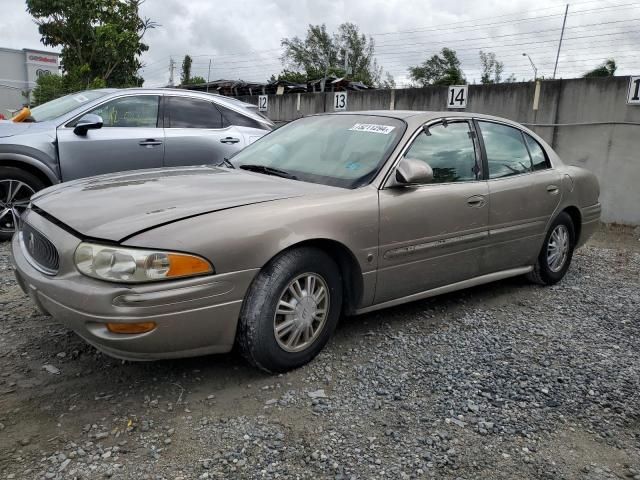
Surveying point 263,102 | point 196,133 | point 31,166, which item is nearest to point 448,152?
point 196,133

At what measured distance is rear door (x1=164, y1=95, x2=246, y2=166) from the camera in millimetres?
6383

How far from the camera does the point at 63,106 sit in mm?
6109

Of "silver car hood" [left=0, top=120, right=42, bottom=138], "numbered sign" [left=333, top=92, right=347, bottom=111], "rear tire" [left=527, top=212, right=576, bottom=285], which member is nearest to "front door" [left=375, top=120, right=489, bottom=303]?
"rear tire" [left=527, top=212, right=576, bottom=285]

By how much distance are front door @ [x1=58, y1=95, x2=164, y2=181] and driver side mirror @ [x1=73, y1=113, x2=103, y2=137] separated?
0.39ft

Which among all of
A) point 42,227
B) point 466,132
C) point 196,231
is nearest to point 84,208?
point 42,227

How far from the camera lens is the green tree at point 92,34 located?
18.3m

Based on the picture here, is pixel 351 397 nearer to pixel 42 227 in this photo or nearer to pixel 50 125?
pixel 42 227

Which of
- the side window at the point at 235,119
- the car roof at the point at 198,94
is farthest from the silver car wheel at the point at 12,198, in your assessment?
the side window at the point at 235,119

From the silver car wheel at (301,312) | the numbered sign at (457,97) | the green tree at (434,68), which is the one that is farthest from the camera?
the green tree at (434,68)

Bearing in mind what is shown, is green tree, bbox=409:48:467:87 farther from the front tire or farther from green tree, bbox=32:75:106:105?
the front tire

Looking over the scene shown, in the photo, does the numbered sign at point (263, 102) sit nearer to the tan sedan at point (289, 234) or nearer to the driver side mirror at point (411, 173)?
the tan sedan at point (289, 234)

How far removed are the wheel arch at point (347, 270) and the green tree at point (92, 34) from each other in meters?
17.4

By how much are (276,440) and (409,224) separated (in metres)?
1.65

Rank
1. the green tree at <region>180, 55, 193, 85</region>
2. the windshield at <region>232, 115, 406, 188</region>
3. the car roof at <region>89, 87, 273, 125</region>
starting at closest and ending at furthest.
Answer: the windshield at <region>232, 115, 406, 188</region> < the car roof at <region>89, 87, 273, 125</region> < the green tree at <region>180, 55, 193, 85</region>
